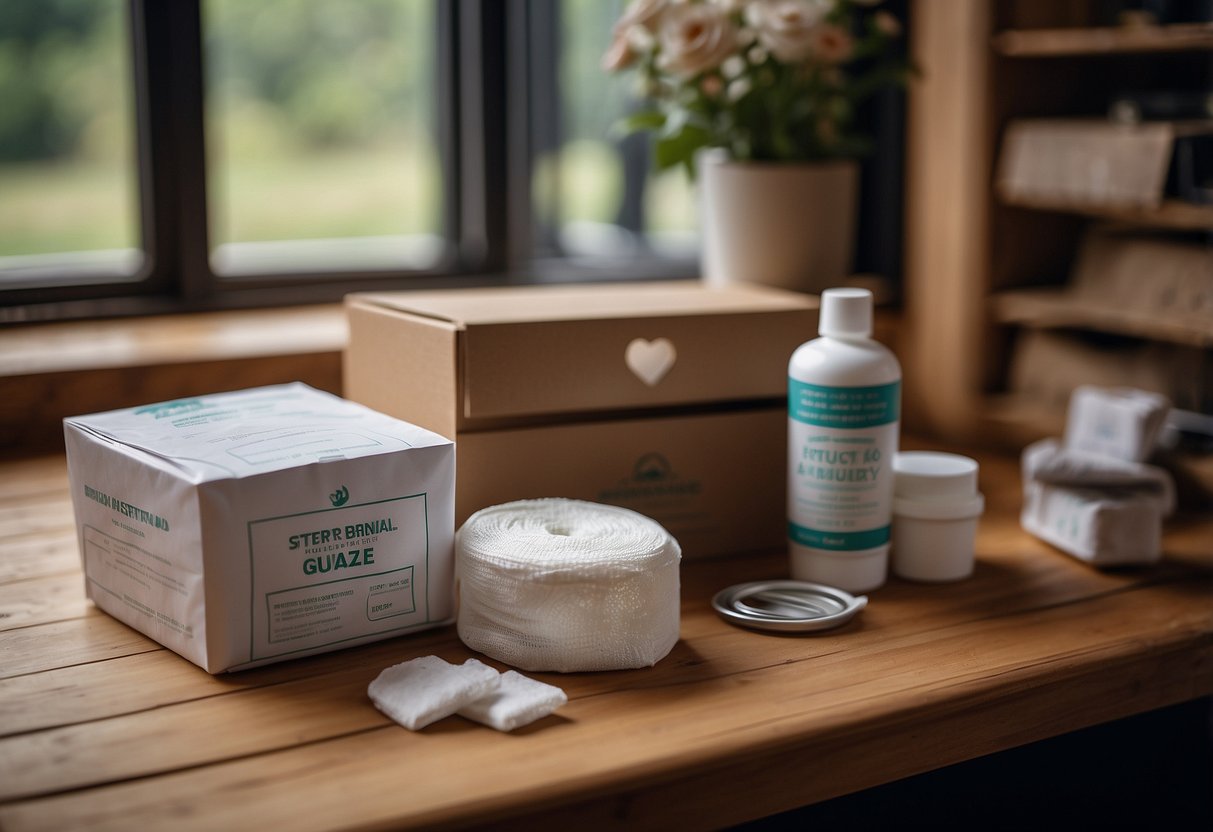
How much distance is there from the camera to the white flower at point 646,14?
1.24 meters

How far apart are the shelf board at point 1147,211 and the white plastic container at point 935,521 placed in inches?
18.2

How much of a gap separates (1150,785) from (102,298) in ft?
4.32

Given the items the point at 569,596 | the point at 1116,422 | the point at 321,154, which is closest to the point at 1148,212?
the point at 1116,422

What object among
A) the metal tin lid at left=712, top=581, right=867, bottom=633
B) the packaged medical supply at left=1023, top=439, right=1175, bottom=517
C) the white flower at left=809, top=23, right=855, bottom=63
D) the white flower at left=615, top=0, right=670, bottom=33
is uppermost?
the white flower at left=615, top=0, right=670, bottom=33

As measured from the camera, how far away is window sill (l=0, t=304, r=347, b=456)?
1.31m

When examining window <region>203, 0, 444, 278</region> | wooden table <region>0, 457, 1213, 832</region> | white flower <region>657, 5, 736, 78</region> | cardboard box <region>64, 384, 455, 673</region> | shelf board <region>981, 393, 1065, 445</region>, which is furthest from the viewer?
window <region>203, 0, 444, 278</region>

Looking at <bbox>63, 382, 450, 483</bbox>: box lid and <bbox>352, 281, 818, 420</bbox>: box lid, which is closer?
<bbox>63, 382, 450, 483</bbox>: box lid

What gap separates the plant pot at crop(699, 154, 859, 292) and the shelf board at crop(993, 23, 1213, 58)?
0.91 ft

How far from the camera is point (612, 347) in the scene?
103 cm

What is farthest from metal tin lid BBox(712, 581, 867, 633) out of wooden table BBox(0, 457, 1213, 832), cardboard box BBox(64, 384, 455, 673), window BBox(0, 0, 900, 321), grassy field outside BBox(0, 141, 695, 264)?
grassy field outside BBox(0, 141, 695, 264)

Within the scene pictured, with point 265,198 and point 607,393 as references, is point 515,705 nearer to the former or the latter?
point 607,393

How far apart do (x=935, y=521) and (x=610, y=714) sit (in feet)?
1.27

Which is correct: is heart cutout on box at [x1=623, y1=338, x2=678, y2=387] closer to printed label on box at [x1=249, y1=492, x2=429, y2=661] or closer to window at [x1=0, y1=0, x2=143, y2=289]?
printed label on box at [x1=249, y1=492, x2=429, y2=661]

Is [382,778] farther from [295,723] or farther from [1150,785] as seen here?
[1150,785]
